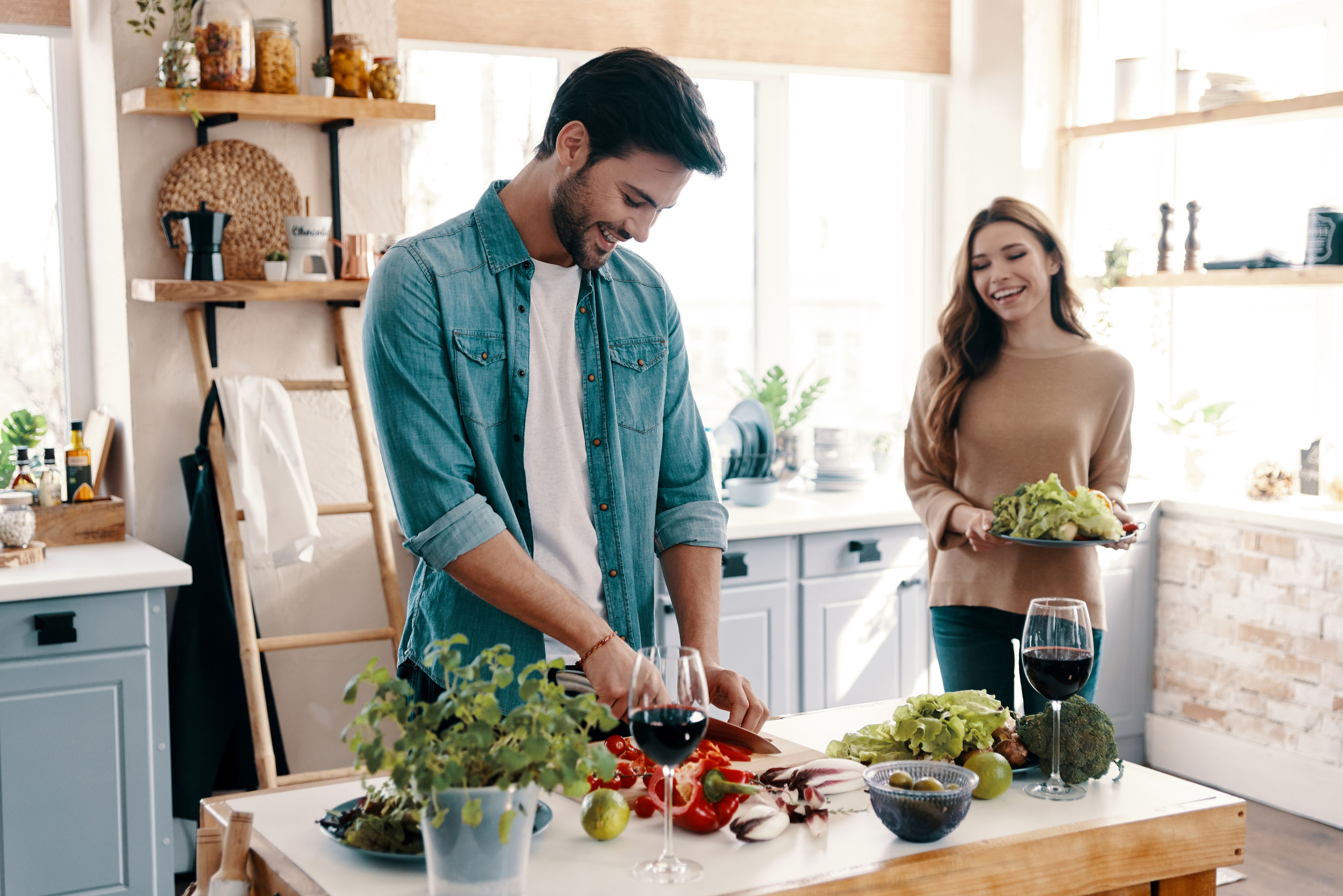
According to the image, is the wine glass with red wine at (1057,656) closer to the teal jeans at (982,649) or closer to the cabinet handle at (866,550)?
the teal jeans at (982,649)

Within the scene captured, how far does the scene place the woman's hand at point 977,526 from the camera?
107 inches

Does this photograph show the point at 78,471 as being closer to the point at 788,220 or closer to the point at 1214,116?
the point at 788,220

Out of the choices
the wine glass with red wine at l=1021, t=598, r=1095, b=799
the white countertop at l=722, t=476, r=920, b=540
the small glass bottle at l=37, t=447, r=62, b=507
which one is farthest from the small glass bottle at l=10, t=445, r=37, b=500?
the wine glass with red wine at l=1021, t=598, r=1095, b=799

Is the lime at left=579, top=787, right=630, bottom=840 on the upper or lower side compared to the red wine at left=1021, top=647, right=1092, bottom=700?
lower

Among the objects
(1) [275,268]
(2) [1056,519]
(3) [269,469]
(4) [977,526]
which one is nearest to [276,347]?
(1) [275,268]

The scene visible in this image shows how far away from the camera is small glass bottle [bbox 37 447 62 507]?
321cm

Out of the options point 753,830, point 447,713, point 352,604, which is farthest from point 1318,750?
point 447,713

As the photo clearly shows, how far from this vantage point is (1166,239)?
429cm

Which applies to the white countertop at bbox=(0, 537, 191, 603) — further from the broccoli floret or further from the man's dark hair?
the broccoli floret

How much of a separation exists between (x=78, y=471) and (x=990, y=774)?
259 centimetres

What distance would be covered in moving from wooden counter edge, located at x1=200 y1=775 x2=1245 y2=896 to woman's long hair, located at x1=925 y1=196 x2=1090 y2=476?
4.89 feet

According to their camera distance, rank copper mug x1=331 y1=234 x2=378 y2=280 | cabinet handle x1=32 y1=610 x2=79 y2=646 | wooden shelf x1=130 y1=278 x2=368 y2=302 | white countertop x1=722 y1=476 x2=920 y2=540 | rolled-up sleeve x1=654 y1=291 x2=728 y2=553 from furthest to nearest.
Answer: white countertop x1=722 y1=476 x2=920 y2=540, copper mug x1=331 y1=234 x2=378 y2=280, wooden shelf x1=130 y1=278 x2=368 y2=302, cabinet handle x1=32 y1=610 x2=79 y2=646, rolled-up sleeve x1=654 y1=291 x2=728 y2=553

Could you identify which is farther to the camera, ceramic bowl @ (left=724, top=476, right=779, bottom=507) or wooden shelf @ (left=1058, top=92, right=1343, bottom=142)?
ceramic bowl @ (left=724, top=476, right=779, bottom=507)

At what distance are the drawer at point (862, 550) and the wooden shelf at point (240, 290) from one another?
146 centimetres
